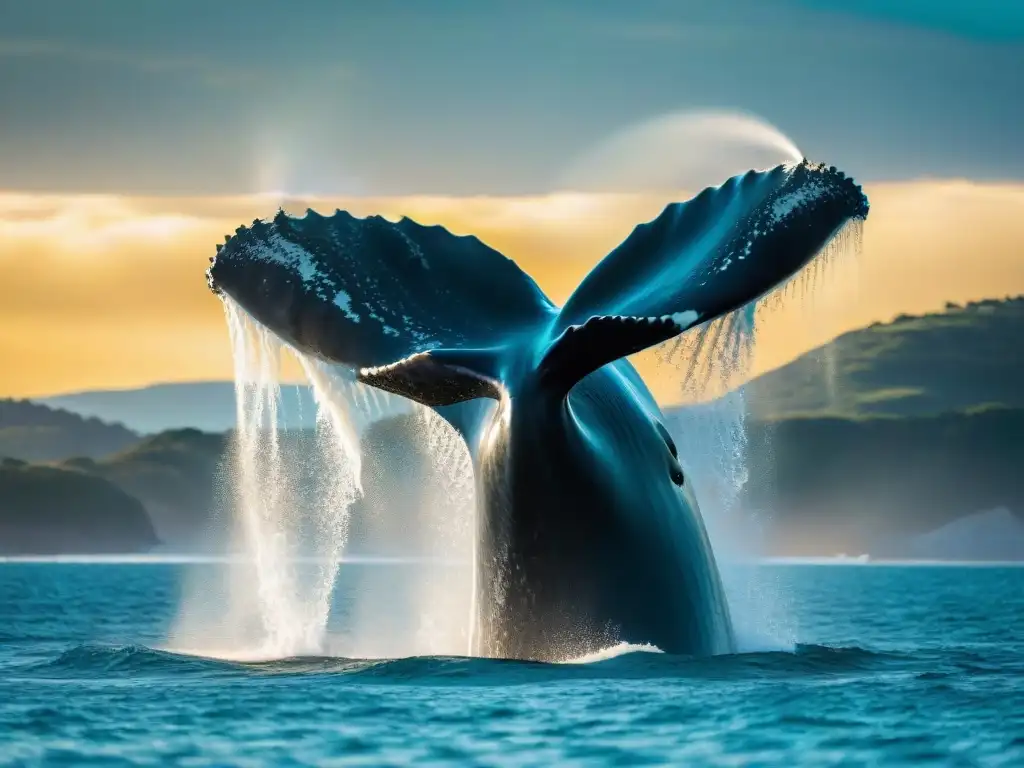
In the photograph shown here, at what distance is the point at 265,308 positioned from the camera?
9.90m

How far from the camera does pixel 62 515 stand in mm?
154250

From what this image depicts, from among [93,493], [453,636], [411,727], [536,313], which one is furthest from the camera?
[93,493]

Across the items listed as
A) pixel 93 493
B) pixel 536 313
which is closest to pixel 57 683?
pixel 536 313

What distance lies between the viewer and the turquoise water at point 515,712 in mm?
8180

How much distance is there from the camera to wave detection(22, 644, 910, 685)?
938 cm

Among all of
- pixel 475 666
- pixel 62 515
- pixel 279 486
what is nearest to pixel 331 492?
pixel 279 486

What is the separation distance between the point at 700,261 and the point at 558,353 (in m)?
0.91

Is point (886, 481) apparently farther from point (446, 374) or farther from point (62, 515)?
point (446, 374)

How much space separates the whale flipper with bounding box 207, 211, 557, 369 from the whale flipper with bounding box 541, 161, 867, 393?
2.40 ft

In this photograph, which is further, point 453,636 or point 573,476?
point 453,636

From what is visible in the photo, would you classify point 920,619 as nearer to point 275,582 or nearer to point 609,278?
point 275,582

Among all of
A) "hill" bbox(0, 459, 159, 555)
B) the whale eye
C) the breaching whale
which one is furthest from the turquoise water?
"hill" bbox(0, 459, 159, 555)

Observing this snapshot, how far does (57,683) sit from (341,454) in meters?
2.43

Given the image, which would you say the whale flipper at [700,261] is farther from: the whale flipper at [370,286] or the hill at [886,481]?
the hill at [886,481]
